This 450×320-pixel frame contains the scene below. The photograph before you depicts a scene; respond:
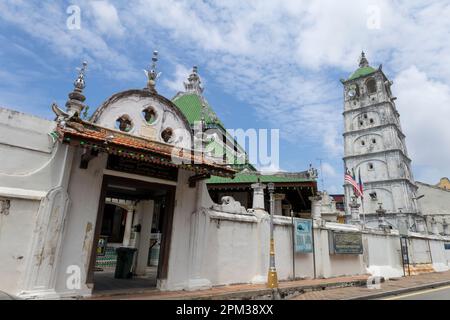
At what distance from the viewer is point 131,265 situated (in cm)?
1191

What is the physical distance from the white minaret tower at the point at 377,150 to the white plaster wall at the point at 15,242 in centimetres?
4181

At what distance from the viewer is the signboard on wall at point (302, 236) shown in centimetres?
1313

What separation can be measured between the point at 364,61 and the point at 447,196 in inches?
1133

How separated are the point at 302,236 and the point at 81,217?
9.37 meters

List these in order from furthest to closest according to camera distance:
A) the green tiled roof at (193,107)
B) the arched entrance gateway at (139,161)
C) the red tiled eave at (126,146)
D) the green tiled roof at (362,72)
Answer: the green tiled roof at (362,72)
the green tiled roof at (193,107)
the arched entrance gateway at (139,161)
the red tiled eave at (126,146)

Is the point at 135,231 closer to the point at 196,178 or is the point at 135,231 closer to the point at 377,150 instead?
the point at 196,178

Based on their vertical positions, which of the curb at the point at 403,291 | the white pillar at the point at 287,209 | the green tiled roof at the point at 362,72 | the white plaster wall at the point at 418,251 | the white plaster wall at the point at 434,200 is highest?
the green tiled roof at the point at 362,72

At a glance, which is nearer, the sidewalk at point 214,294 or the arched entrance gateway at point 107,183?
the arched entrance gateway at point 107,183

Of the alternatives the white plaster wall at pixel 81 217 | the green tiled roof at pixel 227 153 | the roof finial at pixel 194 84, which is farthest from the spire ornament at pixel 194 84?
the white plaster wall at pixel 81 217

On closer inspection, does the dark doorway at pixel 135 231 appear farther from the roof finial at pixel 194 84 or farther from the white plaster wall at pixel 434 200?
the white plaster wall at pixel 434 200

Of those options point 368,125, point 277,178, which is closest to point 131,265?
point 277,178

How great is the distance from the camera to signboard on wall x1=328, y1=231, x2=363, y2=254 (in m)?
14.9

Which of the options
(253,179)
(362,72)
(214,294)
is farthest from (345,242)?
(362,72)

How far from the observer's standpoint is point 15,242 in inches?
273
